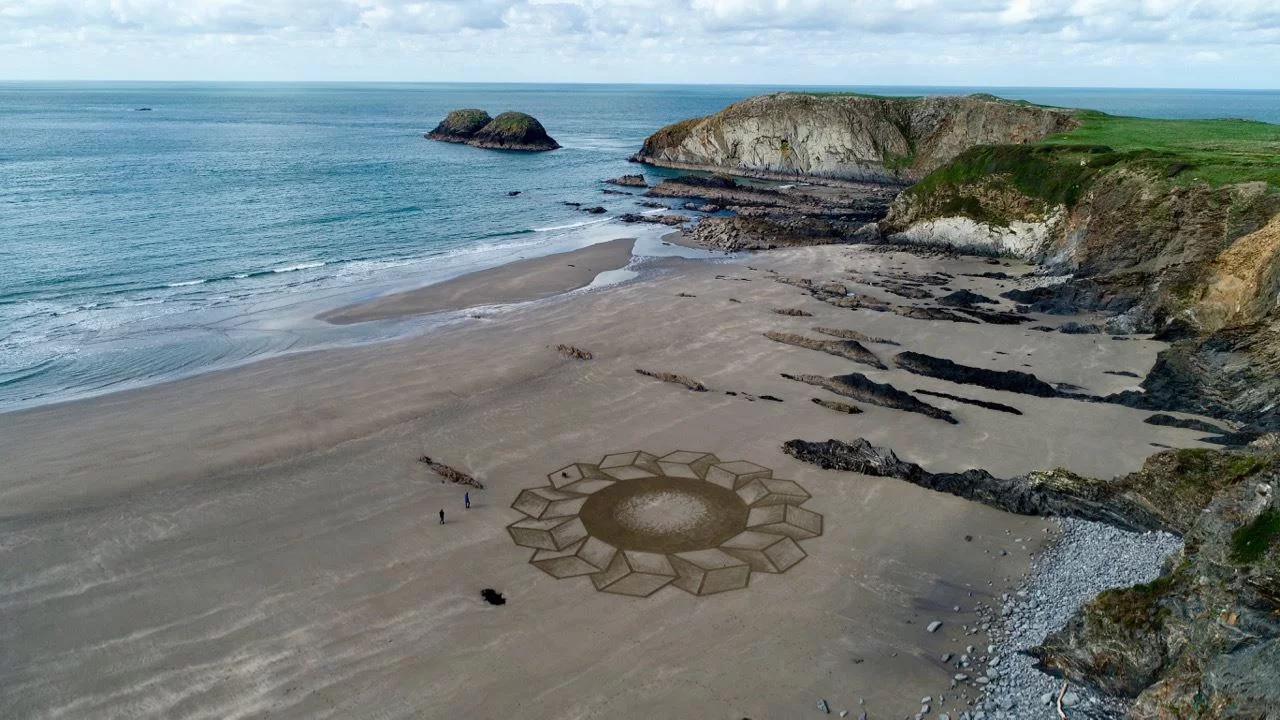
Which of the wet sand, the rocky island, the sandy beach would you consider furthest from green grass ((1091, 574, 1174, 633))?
the rocky island

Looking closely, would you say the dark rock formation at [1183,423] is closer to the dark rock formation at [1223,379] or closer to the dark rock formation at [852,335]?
the dark rock formation at [1223,379]

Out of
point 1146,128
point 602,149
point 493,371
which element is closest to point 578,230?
point 493,371

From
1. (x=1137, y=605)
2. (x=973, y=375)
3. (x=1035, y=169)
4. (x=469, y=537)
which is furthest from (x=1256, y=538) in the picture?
(x=1035, y=169)

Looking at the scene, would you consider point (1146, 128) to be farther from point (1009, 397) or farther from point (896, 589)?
point (896, 589)

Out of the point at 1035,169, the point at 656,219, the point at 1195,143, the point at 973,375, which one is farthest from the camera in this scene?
the point at 656,219

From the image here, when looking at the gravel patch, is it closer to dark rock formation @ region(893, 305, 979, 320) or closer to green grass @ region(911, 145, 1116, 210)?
dark rock formation @ region(893, 305, 979, 320)

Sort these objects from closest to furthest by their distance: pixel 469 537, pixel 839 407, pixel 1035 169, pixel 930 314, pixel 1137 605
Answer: pixel 1137 605, pixel 469 537, pixel 839 407, pixel 930 314, pixel 1035 169

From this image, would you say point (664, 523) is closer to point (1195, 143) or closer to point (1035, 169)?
point (1035, 169)

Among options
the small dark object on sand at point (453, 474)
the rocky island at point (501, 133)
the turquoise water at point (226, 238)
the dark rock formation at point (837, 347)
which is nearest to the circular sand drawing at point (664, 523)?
the small dark object on sand at point (453, 474)

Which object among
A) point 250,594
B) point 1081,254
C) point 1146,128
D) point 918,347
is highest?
point 1146,128
